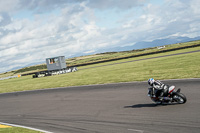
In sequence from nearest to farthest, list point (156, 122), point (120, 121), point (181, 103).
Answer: point (156, 122) < point (120, 121) < point (181, 103)

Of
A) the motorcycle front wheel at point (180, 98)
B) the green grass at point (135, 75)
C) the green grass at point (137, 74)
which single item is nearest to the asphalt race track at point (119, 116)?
the motorcycle front wheel at point (180, 98)

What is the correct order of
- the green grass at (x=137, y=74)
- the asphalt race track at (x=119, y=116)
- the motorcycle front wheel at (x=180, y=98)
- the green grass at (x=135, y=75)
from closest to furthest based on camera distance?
the asphalt race track at (x=119, y=116)
the motorcycle front wheel at (x=180, y=98)
the green grass at (x=135, y=75)
the green grass at (x=137, y=74)

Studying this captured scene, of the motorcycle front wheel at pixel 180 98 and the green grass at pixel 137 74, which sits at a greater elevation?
the green grass at pixel 137 74

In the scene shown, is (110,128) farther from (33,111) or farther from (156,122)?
(33,111)

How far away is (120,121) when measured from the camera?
344 inches

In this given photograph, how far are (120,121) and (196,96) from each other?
441cm

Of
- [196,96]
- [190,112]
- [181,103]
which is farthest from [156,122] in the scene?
[196,96]

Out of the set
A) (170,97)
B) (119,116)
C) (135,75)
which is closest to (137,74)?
(135,75)

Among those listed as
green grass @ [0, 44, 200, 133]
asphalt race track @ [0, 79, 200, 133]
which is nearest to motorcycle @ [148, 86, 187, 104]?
asphalt race track @ [0, 79, 200, 133]

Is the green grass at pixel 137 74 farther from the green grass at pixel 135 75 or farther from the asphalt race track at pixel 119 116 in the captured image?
the asphalt race track at pixel 119 116

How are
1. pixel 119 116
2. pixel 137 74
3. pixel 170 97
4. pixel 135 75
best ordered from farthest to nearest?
pixel 137 74, pixel 135 75, pixel 170 97, pixel 119 116

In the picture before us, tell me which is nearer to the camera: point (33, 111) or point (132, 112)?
point (132, 112)

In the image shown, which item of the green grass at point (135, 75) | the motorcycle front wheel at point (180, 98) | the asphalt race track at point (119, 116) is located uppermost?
the green grass at point (135, 75)

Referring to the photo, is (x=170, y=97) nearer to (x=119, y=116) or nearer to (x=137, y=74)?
(x=119, y=116)
